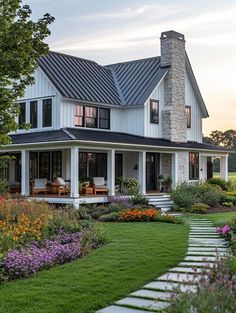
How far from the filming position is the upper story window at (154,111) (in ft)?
91.5

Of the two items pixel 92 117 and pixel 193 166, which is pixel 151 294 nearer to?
pixel 92 117

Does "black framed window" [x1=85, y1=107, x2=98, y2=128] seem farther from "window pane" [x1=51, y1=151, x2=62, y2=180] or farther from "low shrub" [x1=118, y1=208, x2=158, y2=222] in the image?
"low shrub" [x1=118, y1=208, x2=158, y2=222]

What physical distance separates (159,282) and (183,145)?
20.8 m

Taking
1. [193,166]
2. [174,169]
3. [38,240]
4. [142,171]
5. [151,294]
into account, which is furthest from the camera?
[193,166]

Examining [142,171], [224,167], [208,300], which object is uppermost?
[224,167]

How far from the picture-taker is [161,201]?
77.9 ft

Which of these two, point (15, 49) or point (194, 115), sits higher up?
Answer: point (194, 115)

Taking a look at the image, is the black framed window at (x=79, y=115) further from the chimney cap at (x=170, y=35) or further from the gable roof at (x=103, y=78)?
the chimney cap at (x=170, y=35)

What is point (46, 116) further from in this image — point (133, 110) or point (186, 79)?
point (186, 79)

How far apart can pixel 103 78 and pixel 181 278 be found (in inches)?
878

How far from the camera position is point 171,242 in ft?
38.7

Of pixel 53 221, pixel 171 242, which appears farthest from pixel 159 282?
pixel 53 221

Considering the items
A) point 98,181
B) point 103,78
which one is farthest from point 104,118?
point 98,181

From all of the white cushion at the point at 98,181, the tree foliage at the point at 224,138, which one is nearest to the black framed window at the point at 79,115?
the white cushion at the point at 98,181
